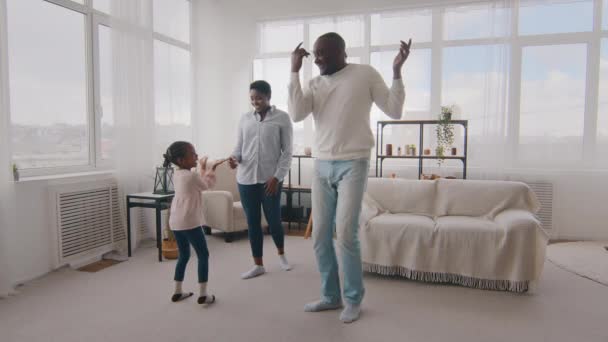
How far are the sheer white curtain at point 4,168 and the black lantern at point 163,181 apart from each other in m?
1.13

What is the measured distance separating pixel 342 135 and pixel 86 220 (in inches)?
93.0

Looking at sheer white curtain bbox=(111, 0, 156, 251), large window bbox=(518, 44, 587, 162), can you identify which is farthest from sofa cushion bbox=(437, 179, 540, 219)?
sheer white curtain bbox=(111, 0, 156, 251)

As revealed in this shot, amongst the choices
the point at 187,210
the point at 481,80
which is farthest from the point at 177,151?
the point at 481,80

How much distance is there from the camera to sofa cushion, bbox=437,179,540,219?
313 centimetres

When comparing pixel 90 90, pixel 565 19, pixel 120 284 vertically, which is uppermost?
pixel 565 19

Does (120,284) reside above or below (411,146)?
below

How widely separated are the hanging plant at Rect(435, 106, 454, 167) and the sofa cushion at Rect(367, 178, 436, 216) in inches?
44.8

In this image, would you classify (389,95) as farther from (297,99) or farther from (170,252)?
(170,252)

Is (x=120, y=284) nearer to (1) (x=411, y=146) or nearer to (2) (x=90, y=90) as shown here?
(2) (x=90, y=90)

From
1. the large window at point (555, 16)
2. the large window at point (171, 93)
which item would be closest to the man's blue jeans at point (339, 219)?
the large window at point (171, 93)

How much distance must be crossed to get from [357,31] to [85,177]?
3.33m

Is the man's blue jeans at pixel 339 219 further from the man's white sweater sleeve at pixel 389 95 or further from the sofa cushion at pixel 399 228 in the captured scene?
the sofa cushion at pixel 399 228

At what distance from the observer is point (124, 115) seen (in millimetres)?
3709

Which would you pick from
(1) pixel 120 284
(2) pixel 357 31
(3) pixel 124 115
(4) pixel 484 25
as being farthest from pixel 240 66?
(1) pixel 120 284
